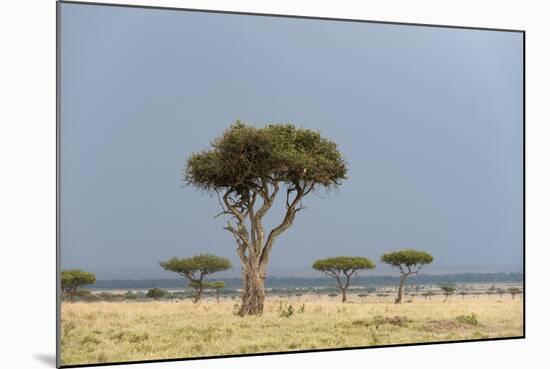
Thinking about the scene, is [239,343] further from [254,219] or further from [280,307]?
[254,219]

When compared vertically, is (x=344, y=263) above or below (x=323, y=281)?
above

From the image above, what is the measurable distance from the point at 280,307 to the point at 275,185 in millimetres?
1455

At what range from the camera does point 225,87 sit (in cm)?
1148

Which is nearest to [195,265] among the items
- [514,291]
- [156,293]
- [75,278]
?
[156,293]

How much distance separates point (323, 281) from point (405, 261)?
103cm

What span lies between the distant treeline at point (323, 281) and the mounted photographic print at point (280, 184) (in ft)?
0.06

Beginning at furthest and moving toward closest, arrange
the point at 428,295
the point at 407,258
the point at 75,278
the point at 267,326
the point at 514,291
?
the point at 514,291, the point at 428,295, the point at 407,258, the point at 267,326, the point at 75,278

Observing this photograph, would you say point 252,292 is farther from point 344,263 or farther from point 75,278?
point 75,278

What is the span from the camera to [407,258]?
39.2ft

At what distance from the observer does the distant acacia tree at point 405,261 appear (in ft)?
38.9

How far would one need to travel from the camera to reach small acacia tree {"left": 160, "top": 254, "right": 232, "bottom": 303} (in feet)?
36.3

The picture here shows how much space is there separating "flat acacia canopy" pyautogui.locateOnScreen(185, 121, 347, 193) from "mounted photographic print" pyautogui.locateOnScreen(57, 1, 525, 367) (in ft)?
0.06

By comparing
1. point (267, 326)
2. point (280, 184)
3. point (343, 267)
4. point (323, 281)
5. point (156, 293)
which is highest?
point (280, 184)

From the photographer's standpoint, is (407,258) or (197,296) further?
(407,258)
